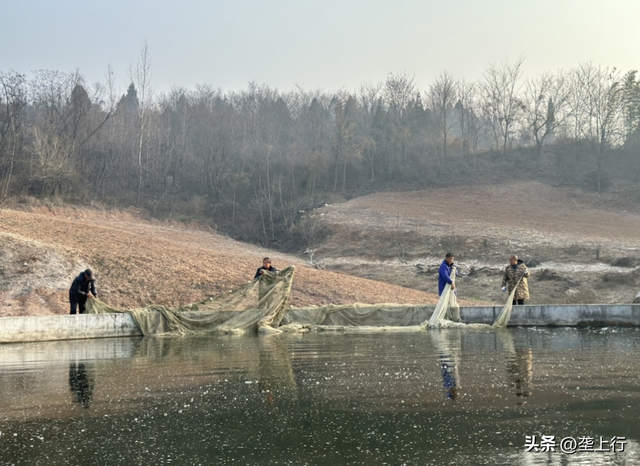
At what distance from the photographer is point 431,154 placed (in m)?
72.5

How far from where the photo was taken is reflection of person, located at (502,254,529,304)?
19812 mm

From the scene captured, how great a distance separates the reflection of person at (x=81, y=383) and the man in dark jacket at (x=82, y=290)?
664cm

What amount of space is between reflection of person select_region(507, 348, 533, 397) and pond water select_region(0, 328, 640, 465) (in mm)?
29

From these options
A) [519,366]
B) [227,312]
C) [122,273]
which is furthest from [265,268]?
[519,366]

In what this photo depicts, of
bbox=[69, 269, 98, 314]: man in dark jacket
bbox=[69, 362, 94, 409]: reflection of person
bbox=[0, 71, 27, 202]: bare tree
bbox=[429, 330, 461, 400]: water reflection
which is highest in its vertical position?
bbox=[0, 71, 27, 202]: bare tree

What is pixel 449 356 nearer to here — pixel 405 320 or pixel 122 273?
pixel 405 320

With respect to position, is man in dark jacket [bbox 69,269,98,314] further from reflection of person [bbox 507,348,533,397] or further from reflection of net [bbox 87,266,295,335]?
reflection of person [bbox 507,348,533,397]

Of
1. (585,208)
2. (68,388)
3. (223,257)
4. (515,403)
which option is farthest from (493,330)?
(585,208)

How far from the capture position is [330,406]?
28.4 ft

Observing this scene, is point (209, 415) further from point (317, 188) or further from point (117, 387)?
point (317, 188)

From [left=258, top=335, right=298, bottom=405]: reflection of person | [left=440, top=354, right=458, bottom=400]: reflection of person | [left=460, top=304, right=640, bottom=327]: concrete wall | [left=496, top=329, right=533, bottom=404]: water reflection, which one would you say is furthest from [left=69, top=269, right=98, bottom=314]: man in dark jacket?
[left=496, top=329, right=533, bottom=404]: water reflection

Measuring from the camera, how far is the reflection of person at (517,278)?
65.0 feet

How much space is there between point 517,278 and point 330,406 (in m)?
12.5

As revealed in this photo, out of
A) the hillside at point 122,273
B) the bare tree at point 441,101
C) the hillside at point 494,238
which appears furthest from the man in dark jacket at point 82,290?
the bare tree at point 441,101
